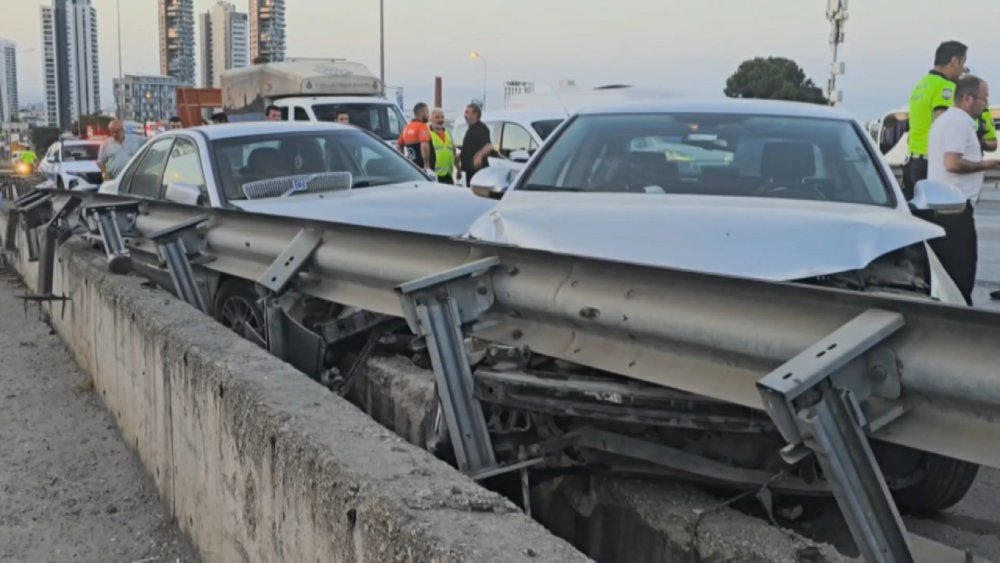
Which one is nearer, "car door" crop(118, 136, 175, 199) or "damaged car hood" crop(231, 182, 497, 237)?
"damaged car hood" crop(231, 182, 497, 237)

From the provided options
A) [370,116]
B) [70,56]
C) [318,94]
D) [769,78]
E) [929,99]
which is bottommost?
[370,116]

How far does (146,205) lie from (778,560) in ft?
19.1

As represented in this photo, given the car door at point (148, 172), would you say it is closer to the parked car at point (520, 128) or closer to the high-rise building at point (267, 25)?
the parked car at point (520, 128)

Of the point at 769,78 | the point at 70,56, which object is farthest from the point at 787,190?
the point at 70,56

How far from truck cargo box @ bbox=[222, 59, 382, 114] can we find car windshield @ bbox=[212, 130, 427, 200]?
582 inches

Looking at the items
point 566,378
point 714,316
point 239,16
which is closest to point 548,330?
point 566,378

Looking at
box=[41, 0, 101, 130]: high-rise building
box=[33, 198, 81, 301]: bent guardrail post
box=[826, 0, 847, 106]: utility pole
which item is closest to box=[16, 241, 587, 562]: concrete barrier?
box=[33, 198, 81, 301]: bent guardrail post

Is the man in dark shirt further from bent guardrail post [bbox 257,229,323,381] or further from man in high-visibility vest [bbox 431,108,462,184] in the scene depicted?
bent guardrail post [bbox 257,229,323,381]

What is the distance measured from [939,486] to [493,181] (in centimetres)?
284

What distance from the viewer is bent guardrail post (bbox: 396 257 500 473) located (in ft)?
11.4

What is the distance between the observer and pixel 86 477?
540 centimetres

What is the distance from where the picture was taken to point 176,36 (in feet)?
344

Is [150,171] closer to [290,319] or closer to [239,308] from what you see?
[239,308]

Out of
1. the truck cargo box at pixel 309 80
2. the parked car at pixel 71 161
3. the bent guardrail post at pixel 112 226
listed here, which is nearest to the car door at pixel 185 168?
the bent guardrail post at pixel 112 226
